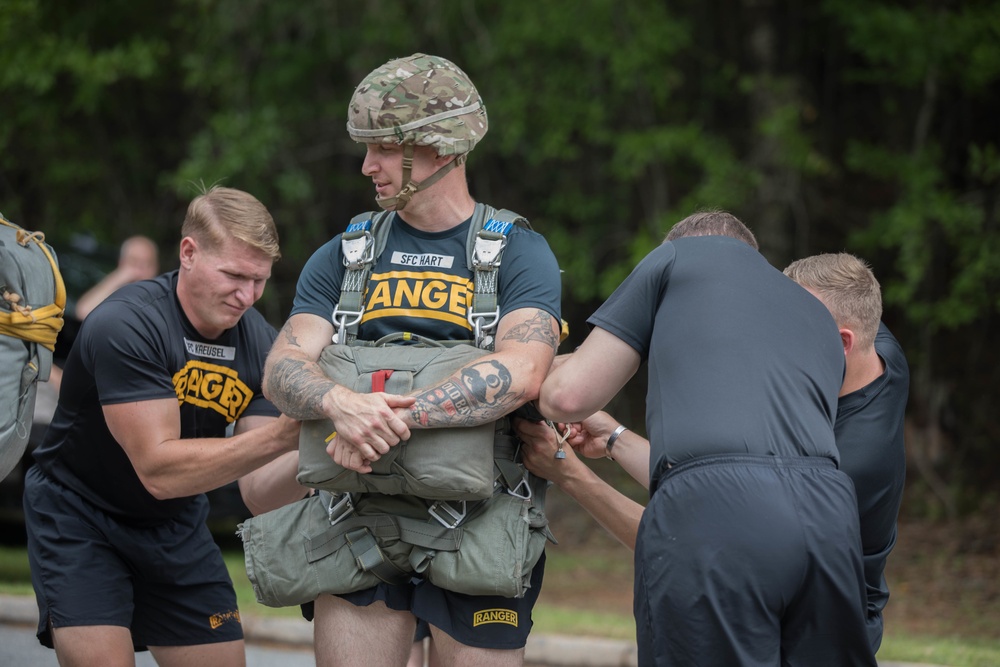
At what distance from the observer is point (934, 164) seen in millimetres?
9938

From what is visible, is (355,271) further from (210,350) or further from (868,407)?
(868,407)

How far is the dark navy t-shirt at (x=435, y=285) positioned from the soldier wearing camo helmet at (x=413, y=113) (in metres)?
0.17

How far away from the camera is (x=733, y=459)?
2.97 metres

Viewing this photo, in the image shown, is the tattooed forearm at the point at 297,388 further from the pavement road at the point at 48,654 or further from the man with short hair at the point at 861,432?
the pavement road at the point at 48,654

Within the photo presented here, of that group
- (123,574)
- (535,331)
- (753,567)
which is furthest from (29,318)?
(753,567)

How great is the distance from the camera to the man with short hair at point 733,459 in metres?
2.91

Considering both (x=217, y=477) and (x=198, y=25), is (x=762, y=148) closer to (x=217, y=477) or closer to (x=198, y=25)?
(x=198, y=25)

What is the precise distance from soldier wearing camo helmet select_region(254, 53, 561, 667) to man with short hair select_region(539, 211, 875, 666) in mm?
371

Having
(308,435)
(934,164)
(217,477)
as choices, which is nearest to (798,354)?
(308,435)

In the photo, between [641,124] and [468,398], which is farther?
[641,124]

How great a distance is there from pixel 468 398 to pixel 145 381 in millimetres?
1353

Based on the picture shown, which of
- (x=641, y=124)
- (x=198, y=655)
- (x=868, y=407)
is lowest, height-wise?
(x=198, y=655)

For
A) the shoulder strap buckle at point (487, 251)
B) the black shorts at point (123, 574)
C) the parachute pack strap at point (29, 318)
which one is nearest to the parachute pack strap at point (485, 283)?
the shoulder strap buckle at point (487, 251)

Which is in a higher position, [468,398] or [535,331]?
[535,331]
